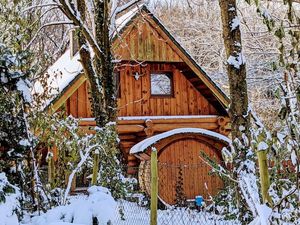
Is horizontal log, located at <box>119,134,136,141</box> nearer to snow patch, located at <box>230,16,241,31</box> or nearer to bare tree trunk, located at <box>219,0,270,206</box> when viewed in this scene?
bare tree trunk, located at <box>219,0,270,206</box>

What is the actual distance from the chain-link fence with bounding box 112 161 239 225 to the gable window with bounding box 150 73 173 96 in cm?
318

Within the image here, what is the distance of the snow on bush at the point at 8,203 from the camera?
3.45m

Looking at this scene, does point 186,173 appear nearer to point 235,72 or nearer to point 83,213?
point 235,72

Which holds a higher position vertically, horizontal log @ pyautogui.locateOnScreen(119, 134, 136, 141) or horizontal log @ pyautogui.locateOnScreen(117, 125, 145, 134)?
horizontal log @ pyautogui.locateOnScreen(117, 125, 145, 134)

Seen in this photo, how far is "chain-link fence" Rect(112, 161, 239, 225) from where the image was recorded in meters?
9.24

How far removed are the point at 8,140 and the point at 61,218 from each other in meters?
1.02

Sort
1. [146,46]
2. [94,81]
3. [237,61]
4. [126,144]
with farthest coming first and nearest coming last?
[126,144] < [146,46] < [94,81] < [237,61]

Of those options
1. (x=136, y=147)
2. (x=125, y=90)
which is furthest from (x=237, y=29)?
(x=125, y=90)

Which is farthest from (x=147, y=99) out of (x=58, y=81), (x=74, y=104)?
(x=58, y=81)

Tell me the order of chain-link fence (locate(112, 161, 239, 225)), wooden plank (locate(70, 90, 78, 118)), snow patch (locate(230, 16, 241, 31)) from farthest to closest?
1. wooden plank (locate(70, 90, 78, 118))
2. chain-link fence (locate(112, 161, 239, 225))
3. snow patch (locate(230, 16, 241, 31))

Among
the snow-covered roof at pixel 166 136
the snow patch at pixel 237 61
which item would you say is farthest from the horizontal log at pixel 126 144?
the snow patch at pixel 237 61

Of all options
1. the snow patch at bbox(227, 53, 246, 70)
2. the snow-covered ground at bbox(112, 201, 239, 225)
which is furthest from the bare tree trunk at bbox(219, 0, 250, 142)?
the snow-covered ground at bbox(112, 201, 239, 225)

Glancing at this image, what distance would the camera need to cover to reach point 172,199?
1352 cm

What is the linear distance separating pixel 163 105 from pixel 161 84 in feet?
3.06
